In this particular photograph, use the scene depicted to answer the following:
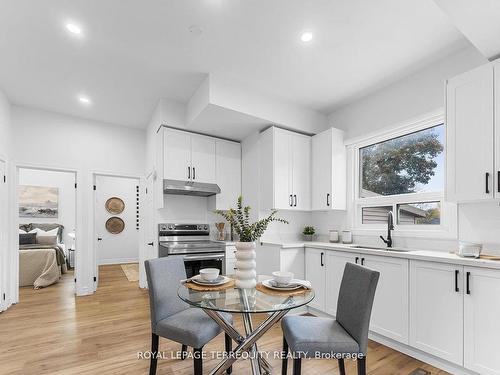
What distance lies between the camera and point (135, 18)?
232 centimetres

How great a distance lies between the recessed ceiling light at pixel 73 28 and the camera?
7.90 feet

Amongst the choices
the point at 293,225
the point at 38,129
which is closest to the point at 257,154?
the point at 293,225

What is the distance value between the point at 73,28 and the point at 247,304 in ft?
8.82

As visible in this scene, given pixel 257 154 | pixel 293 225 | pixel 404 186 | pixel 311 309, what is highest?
pixel 257 154

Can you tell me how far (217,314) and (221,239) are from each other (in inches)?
105

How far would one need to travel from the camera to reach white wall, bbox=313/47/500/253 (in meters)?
2.44

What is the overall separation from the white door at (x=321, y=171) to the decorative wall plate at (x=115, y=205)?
A: 19.4 ft

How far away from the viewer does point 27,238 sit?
612 centimetres

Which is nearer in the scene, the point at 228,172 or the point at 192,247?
the point at 192,247

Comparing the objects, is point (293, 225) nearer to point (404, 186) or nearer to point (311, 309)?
point (311, 309)

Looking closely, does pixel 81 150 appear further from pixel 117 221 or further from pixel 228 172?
pixel 117 221

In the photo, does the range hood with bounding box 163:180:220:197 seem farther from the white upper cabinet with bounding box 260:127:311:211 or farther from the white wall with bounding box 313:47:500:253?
the white wall with bounding box 313:47:500:253

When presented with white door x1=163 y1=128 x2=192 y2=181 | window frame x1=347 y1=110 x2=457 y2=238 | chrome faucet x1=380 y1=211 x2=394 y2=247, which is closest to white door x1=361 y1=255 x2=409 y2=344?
chrome faucet x1=380 y1=211 x2=394 y2=247

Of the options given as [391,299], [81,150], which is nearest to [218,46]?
[391,299]
